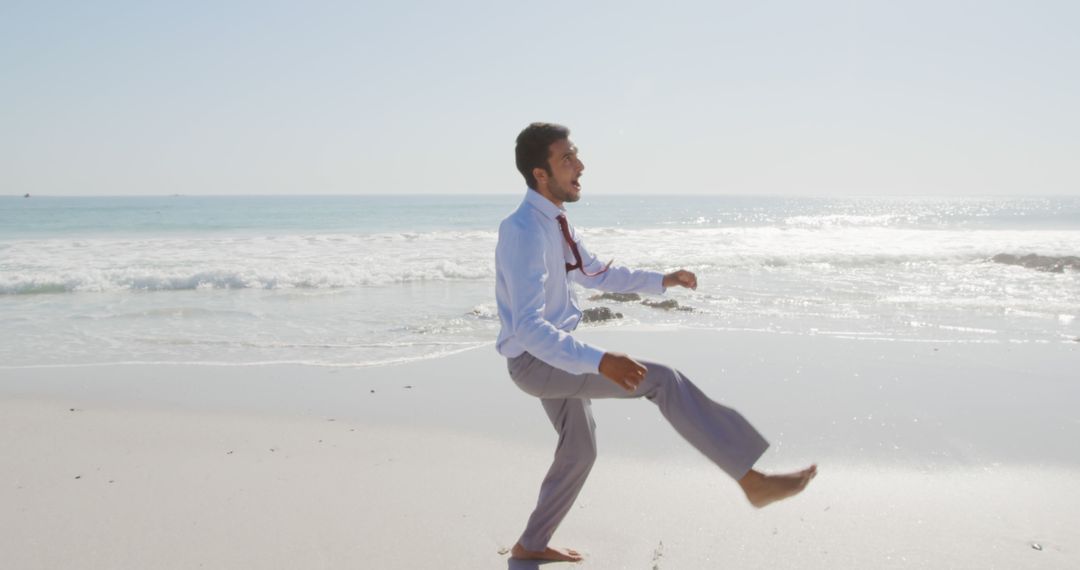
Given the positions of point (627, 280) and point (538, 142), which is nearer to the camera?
point (538, 142)

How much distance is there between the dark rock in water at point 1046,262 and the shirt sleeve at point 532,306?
18.6 meters

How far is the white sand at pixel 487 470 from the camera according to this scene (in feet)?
12.1

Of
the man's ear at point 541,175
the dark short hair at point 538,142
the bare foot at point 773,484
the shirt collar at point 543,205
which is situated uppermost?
the dark short hair at point 538,142

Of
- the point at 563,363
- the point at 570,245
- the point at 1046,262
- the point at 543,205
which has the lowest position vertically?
the point at 1046,262

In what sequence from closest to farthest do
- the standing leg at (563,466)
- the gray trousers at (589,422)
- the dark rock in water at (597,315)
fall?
the gray trousers at (589,422) → the standing leg at (563,466) → the dark rock in water at (597,315)

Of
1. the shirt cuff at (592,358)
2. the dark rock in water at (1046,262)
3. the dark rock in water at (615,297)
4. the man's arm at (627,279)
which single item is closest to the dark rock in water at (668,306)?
the dark rock in water at (615,297)

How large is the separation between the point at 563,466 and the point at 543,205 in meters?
1.09

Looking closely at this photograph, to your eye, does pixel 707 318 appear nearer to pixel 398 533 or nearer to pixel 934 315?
pixel 934 315

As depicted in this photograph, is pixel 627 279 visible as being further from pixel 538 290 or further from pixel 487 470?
pixel 487 470

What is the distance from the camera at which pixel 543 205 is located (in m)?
3.10

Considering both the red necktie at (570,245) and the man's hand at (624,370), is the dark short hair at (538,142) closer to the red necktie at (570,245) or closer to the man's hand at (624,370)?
the red necktie at (570,245)

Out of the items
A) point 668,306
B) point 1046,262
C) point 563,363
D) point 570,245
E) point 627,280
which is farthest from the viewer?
point 1046,262

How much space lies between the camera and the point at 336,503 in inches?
168

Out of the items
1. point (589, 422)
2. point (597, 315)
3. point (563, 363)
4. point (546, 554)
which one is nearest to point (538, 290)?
point (563, 363)
